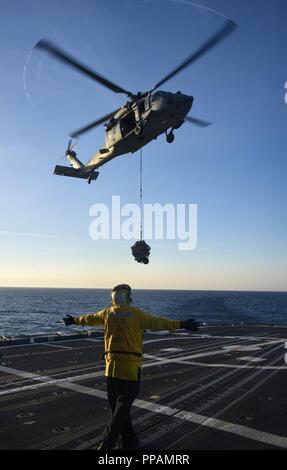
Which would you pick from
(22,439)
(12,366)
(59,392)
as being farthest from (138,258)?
(22,439)

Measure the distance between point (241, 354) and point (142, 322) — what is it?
14.9 metres

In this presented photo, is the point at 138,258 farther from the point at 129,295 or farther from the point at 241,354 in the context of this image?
the point at 129,295

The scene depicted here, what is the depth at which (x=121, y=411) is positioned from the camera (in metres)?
5.87

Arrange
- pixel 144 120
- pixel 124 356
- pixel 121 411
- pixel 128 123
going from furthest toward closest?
pixel 128 123 < pixel 144 120 < pixel 124 356 < pixel 121 411

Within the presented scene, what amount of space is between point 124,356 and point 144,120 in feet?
43.2

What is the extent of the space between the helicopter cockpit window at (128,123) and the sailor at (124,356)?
533 inches

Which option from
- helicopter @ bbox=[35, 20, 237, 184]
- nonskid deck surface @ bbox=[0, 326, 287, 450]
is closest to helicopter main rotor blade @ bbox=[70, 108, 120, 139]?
helicopter @ bbox=[35, 20, 237, 184]

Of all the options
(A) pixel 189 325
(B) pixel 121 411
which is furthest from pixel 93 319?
(A) pixel 189 325

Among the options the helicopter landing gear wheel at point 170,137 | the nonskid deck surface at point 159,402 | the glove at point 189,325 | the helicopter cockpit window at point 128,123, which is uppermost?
the helicopter cockpit window at point 128,123

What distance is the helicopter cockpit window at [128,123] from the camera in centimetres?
1839

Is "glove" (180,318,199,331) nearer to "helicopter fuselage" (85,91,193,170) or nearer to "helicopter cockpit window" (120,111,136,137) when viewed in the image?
"helicopter fuselage" (85,91,193,170)

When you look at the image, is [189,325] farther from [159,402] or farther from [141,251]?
[141,251]

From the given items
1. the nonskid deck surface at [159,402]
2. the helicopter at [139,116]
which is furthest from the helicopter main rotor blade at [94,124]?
the nonskid deck surface at [159,402]

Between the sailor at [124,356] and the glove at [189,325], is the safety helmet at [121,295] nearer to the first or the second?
the sailor at [124,356]
